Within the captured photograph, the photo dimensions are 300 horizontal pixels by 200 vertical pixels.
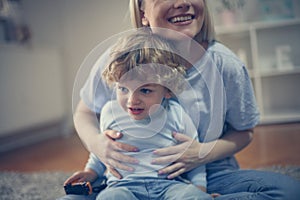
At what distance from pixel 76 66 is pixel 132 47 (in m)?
0.12

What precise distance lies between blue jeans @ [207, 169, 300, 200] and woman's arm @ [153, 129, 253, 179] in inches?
1.3

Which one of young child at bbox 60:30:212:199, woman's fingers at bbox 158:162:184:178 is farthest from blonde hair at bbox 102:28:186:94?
woman's fingers at bbox 158:162:184:178

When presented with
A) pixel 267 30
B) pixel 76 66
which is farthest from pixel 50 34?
pixel 267 30

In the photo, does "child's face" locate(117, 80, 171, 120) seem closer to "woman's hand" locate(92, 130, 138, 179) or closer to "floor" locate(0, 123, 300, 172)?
"woman's hand" locate(92, 130, 138, 179)

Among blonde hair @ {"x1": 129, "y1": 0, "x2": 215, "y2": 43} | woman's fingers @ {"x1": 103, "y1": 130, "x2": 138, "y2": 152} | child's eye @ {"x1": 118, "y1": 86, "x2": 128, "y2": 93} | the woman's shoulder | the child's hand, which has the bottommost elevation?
the child's hand

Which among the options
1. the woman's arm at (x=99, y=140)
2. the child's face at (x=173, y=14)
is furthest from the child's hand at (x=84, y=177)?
→ the child's face at (x=173, y=14)

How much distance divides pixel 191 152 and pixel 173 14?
0.60 feet

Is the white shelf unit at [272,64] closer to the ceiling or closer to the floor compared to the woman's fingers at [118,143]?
closer to the ceiling

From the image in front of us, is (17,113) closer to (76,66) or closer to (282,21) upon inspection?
(76,66)

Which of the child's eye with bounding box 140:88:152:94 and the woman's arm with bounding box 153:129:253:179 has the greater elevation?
the child's eye with bounding box 140:88:152:94

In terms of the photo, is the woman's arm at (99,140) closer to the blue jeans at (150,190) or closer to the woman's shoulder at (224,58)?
the blue jeans at (150,190)

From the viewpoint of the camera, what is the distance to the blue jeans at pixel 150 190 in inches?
19.5

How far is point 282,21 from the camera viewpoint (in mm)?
517

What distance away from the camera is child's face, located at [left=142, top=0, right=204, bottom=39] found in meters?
0.47
